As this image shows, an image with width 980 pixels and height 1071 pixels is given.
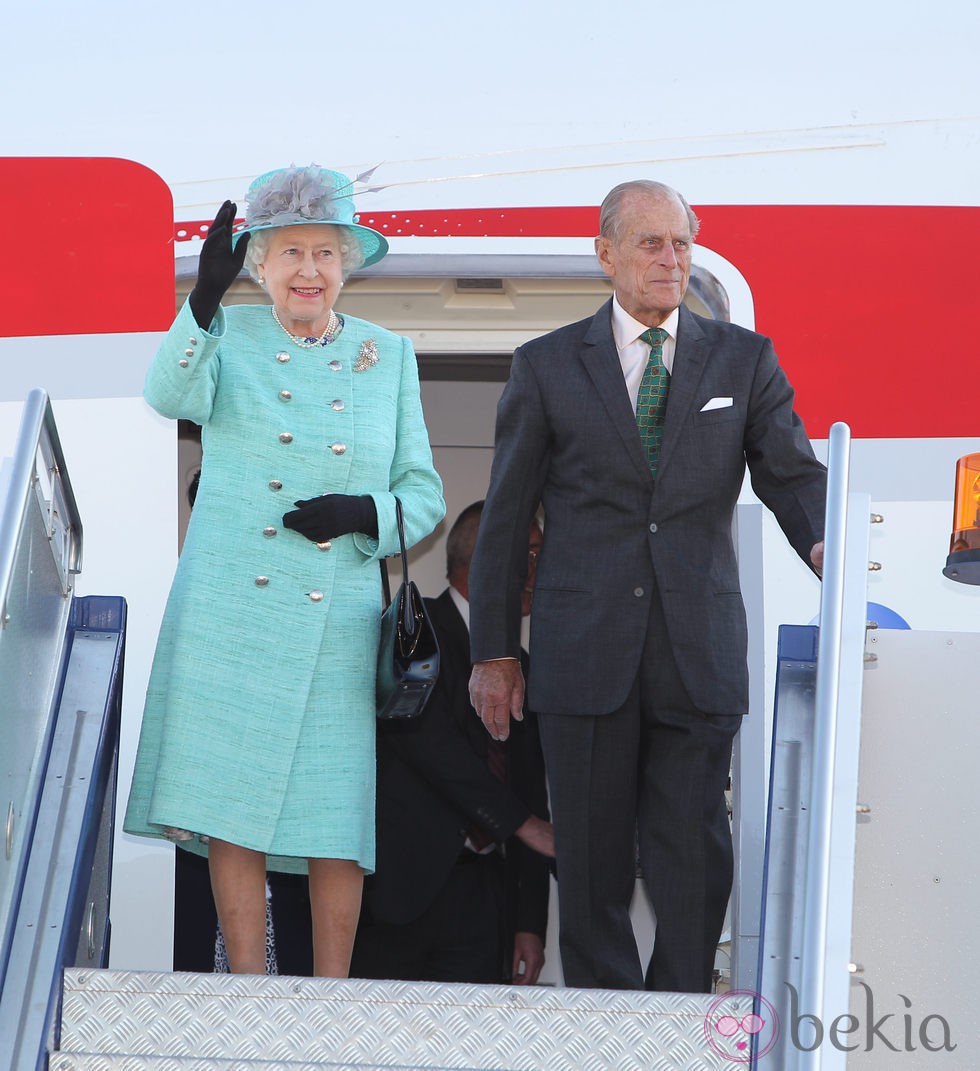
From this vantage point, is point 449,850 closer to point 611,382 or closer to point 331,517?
point 331,517

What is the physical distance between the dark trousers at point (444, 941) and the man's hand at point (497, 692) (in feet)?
3.42

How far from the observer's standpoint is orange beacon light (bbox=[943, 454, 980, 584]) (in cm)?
356

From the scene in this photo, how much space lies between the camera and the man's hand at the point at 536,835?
419 cm

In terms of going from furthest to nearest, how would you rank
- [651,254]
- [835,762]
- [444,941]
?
[444,941]
[651,254]
[835,762]

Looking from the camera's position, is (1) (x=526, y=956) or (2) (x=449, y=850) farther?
(1) (x=526, y=956)

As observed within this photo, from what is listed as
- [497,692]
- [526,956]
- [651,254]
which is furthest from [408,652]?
[526,956]

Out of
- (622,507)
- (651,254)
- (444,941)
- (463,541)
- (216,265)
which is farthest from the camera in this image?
(463,541)

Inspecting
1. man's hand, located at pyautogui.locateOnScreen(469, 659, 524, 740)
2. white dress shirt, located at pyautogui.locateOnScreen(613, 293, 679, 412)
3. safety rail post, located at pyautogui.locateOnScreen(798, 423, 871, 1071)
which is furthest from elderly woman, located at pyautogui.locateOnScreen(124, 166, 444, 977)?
safety rail post, located at pyautogui.locateOnScreen(798, 423, 871, 1071)

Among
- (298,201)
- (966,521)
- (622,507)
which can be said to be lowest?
(622,507)

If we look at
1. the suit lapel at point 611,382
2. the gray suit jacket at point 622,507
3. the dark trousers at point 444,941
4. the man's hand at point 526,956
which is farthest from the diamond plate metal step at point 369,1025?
the man's hand at point 526,956

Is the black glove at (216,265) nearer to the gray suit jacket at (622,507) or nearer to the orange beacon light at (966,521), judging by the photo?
the gray suit jacket at (622,507)

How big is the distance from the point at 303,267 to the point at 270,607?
69 cm

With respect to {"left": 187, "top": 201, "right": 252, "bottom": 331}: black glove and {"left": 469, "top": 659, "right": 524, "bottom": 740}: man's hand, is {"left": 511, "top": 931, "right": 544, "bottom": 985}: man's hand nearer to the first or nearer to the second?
{"left": 469, "top": 659, "right": 524, "bottom": 740}: man's hand

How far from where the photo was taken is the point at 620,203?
11.4ft
